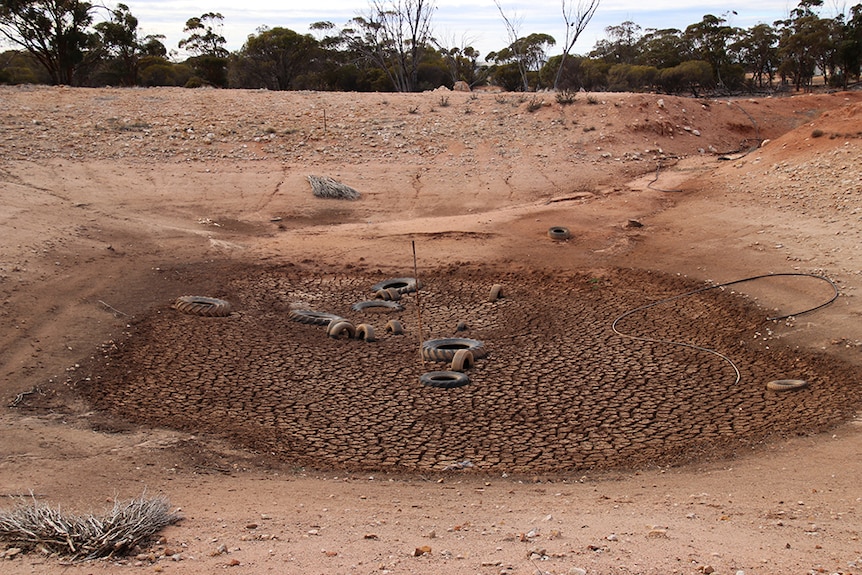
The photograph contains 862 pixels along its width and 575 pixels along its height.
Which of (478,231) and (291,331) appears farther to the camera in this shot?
(478,231)

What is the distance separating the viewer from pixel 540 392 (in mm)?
7605

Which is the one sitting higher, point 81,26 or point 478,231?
point 81,26

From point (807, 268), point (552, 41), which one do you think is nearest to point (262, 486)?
point (807, 268)

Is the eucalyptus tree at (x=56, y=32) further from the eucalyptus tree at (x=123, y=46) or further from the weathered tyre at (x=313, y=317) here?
the weathered tyre at (x=313, y=317)

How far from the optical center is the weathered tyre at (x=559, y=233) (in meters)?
13.1

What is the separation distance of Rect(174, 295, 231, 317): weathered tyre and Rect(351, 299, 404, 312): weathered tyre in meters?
1.68

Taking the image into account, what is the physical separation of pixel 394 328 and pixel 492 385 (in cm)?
198

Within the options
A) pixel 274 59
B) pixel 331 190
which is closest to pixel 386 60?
pixel 274 59

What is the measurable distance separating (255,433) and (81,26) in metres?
26.1

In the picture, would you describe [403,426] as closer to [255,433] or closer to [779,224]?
[255,433]

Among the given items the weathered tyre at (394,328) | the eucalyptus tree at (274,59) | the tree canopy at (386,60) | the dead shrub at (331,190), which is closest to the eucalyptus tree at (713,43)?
the tree canopy at (386,60)

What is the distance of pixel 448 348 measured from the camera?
891 cm

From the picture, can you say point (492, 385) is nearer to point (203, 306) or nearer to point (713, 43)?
point (203, 306)

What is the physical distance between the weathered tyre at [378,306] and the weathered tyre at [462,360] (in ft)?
7.66
